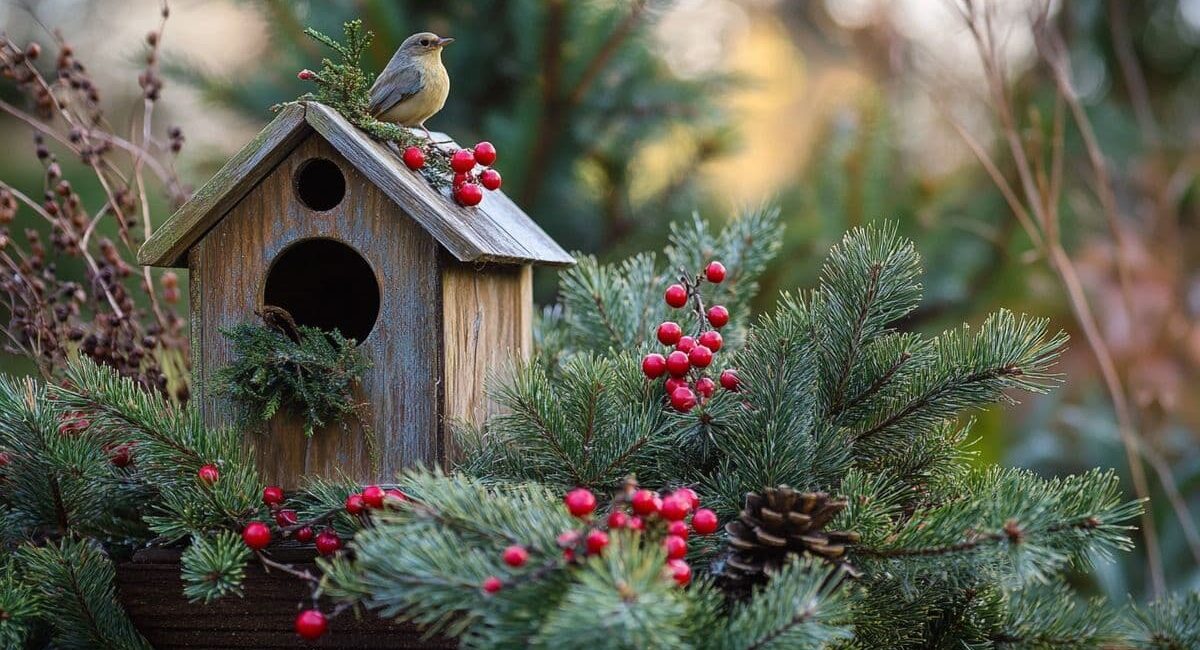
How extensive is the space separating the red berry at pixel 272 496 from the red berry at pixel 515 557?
47 centimetres

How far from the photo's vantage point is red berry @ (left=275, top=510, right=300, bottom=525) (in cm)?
127

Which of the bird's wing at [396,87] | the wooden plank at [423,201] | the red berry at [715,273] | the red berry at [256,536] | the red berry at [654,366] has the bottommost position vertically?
the red berry at [256,536]

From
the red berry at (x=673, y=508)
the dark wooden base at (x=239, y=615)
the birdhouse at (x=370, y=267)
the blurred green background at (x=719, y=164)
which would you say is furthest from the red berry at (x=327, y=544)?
the blurred green background at (x=719, y=164)

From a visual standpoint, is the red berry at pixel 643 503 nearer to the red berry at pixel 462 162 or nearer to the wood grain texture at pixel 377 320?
the wood grain texture at pixel 377 320

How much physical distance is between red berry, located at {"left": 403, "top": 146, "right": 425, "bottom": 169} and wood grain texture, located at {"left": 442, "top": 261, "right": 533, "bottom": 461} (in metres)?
0.14

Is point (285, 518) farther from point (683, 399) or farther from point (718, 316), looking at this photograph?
point (718, 316)

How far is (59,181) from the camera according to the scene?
1619 millimetres

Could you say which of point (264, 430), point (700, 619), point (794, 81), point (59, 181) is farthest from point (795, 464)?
point (794, 81)

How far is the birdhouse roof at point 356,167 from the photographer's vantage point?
51.6 inches

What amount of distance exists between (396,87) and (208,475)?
0.61m

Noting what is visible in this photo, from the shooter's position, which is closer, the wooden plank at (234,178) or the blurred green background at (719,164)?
the wooden plank at (234,178)

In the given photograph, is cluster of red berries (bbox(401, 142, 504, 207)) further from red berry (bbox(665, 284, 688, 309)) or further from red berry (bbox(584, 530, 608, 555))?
red berry (bbox(584, 530, 608, 555))

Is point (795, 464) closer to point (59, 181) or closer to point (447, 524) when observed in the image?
point (447, 524)

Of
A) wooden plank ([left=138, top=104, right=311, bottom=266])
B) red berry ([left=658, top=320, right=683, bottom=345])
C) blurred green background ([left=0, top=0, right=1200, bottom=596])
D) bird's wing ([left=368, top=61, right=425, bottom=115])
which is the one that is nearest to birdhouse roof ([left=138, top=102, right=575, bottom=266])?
wooden plank ([left=138, top=104, right=311, bottom=266])
